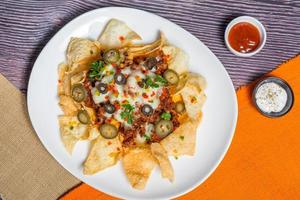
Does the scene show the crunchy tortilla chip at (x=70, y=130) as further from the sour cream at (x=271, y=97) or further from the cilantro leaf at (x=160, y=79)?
the sour cream at (x=271, y=97)

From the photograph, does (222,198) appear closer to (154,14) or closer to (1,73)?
(154,14)

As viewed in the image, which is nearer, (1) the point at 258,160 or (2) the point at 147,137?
(2) the point at 147,137

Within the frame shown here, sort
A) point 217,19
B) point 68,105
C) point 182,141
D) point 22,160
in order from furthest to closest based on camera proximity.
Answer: point 22,160
point 217,19
point 68,105
point 182,141

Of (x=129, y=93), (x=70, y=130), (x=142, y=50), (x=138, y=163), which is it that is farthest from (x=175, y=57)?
(x=70, y=130)

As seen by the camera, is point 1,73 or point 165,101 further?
point 1,73

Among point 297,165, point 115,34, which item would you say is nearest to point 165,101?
point 115,34

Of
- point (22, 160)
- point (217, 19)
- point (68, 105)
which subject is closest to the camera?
point (68, 105)

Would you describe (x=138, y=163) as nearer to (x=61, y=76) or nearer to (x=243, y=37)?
(x=61, y=76)
